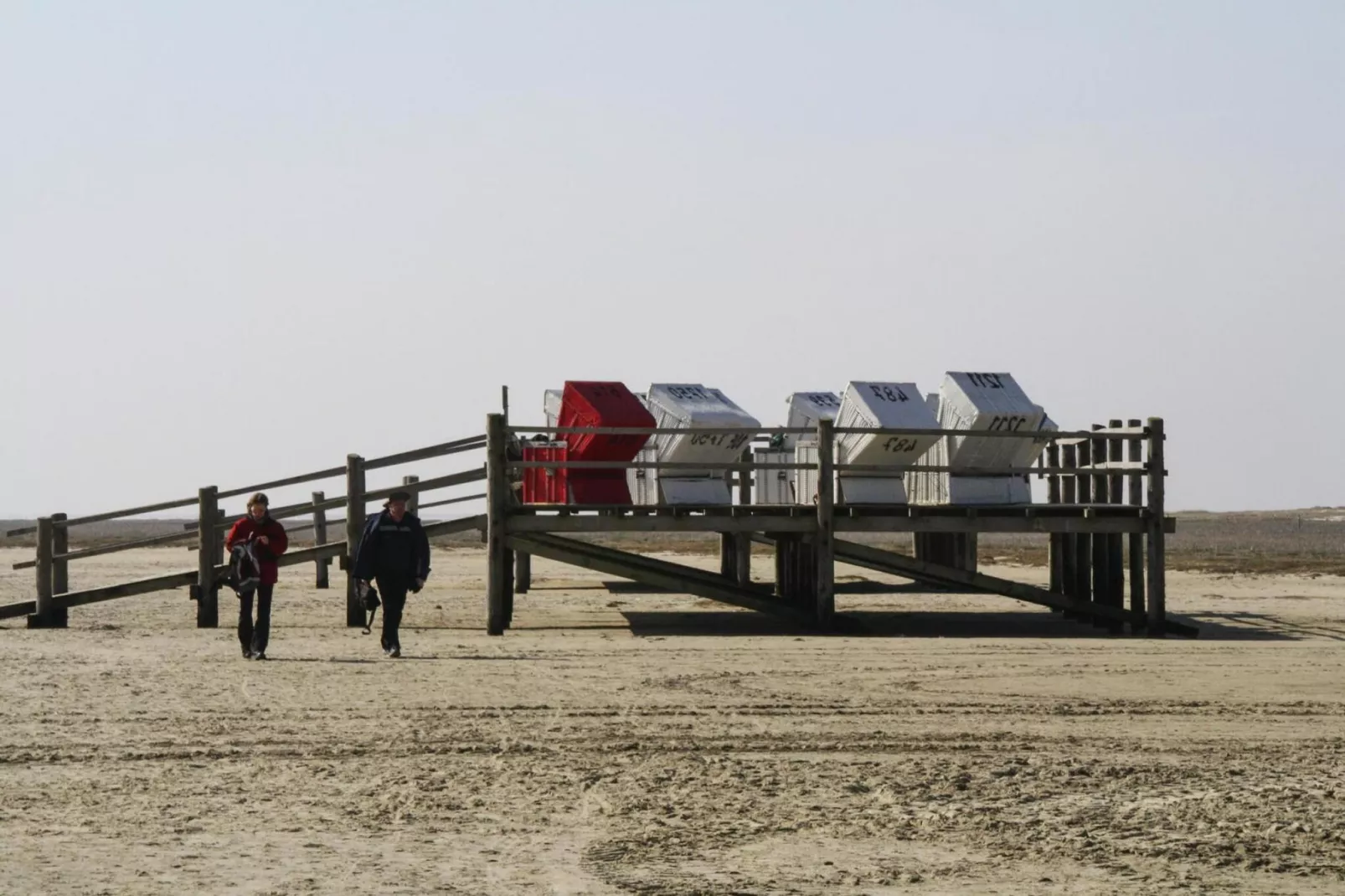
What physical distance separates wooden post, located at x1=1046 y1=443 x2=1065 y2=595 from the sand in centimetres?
599

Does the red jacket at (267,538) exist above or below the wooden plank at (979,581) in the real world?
above

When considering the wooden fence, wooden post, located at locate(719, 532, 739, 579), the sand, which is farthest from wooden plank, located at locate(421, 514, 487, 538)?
wooden post, located at locate(719, 532, 739, 579)

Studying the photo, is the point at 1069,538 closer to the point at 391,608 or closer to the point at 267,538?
the point at 391,608

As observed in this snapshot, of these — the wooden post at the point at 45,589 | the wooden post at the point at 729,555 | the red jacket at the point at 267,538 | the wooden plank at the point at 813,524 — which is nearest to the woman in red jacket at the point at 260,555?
the red jacket at the point at 267,538

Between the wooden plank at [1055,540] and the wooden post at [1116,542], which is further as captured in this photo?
the wooden plank at [1055,540]

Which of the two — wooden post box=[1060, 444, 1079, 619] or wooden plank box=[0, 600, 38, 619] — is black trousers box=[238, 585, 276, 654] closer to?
wooden plank box=[0, 600, 38, 619]

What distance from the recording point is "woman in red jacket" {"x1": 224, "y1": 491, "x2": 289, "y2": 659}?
15.4 metres

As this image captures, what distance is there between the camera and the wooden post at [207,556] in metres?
19.8

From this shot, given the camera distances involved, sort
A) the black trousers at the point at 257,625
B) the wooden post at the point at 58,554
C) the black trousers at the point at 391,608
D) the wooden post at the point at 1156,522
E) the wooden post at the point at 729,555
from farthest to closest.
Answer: the wooden post at the point at 729,555 < the wooden post at the point at 58,554 < the wooden post at the point at 1156,522 < the black trousers at the point at 391,608 < the black trousers at the point at 257,625

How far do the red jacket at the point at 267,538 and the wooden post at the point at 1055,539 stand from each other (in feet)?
36.0

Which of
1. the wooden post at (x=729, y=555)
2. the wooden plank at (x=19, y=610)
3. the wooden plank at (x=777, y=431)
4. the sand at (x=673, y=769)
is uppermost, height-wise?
the wooden plank at (x=777, y=431)

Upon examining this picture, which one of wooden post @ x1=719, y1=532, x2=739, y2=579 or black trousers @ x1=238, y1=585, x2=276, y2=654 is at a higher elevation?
wooden post @ x1=719, y1=532, x2=739, y2=579

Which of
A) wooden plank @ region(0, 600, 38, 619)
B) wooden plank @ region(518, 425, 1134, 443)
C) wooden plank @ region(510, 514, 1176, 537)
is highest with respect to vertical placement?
wooden plank @ region(518, 425, 1134, 443)

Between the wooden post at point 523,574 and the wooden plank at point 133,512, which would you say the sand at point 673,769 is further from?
the wooden post at point 523,574
